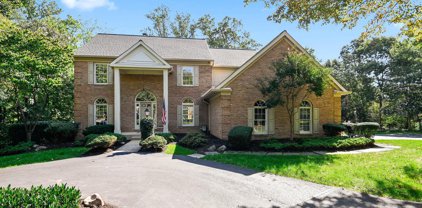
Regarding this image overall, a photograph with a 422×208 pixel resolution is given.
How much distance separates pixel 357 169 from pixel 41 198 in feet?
30.5

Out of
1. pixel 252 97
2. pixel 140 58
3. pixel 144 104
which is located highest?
pixel 140 58

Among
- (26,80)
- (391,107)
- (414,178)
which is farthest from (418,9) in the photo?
(391,107)

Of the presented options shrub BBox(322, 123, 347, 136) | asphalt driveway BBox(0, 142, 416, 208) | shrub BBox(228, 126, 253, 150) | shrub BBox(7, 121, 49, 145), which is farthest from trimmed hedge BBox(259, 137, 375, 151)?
shrub BBox(7, 121, 49, 145)

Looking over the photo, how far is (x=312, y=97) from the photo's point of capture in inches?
602

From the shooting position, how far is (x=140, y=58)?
1605cm

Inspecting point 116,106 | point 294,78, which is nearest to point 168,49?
point 116,106

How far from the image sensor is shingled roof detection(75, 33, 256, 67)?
18234 millimetres

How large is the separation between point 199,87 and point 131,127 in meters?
6.54

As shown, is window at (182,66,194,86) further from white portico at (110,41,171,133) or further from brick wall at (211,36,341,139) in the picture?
brick wall at (211,36,341,139)

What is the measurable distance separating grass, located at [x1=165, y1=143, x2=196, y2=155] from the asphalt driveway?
5.66 ft

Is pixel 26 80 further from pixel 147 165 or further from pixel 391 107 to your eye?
pixel 391 107

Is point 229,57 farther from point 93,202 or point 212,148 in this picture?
point 93,202

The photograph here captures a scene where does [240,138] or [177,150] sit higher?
[240,138]

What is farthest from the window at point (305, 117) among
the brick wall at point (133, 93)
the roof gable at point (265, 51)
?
the brick wall at point (133, 93)
